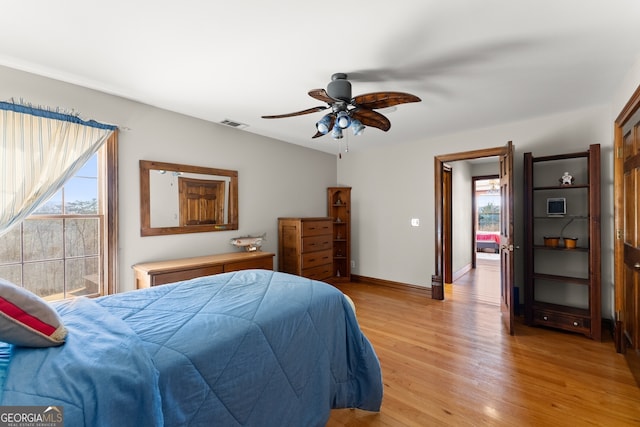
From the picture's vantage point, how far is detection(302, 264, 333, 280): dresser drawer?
418 cm

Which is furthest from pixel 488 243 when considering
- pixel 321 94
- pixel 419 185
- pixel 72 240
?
pixel 72 240

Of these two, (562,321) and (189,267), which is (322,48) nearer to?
(189,267)

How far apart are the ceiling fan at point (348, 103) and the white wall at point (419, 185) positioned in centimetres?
205

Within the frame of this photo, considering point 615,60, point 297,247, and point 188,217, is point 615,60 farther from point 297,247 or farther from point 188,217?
point 188,217

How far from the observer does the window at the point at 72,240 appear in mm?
2271

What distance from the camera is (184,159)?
3.22 meters

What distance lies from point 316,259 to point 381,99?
112 inches

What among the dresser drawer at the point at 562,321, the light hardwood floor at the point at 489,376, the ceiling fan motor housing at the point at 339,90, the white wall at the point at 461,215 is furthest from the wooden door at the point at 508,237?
the ceiling fan motor housing at the point at 339,90

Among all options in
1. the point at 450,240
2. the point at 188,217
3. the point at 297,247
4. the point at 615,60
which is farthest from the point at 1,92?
the point at 450,240

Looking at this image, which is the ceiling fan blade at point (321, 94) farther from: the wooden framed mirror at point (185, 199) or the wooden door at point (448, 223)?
the wooden door at point (448, 223)

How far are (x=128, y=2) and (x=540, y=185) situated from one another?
13.7ft

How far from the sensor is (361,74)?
224 centimetres

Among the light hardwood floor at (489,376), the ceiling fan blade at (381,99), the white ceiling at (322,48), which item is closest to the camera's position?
the white ceiling at (322,48)

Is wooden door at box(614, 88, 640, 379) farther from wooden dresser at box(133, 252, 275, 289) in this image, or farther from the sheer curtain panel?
the sheer curtain panel
